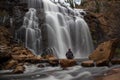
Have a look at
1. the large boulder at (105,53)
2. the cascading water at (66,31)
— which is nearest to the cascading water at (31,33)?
the cascading water at (66,31)

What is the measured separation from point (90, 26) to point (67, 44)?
344 inches

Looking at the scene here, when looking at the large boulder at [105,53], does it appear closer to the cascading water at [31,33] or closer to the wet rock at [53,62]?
the wet rock at [53,62]

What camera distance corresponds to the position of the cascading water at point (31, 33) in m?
39.6

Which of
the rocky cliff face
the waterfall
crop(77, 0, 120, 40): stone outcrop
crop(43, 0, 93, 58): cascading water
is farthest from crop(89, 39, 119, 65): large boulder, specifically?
crop(43, 0, 93, 58): cascading water

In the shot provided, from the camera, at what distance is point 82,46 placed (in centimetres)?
4538

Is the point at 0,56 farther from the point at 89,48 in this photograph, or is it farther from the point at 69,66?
the point at 89,48

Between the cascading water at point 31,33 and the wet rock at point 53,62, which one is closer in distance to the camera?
the wet rock at point 53,62

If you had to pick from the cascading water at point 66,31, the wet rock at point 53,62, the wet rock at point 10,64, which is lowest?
the wet rock at point 53,62

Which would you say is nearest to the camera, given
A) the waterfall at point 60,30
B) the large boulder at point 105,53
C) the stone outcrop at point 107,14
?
the large boulder at point 105,53

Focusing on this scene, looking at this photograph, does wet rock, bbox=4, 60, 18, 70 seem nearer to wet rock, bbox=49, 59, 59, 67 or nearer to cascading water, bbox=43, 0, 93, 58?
wet rock, bbox=49, 59, 59, 67

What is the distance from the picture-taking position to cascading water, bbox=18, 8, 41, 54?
39594 millimetres

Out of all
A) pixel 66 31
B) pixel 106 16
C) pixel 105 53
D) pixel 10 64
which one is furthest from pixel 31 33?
pixel 106 16

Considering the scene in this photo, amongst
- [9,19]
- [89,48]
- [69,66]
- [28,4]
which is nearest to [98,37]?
[89,48]

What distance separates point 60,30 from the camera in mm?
43156
